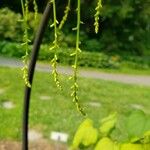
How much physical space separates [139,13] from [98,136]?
77.0 feet

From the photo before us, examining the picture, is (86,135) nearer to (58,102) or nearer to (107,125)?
(107,125)

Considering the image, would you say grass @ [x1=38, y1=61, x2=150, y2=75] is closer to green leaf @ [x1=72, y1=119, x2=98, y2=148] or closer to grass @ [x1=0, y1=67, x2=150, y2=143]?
grass @ [x1=0, y1=67, x2=150, y2=143]

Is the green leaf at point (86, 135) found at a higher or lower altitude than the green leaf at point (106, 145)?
lower

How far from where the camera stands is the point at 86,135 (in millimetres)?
1257

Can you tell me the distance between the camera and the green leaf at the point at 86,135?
1.24 m

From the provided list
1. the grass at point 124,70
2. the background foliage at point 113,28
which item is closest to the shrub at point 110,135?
the grass at point 124,70

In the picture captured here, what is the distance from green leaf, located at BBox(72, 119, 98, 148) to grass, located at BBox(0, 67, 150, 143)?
6232mm

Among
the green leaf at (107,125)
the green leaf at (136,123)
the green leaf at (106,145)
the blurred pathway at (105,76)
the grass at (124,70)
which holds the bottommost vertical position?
the grass at (124,70)

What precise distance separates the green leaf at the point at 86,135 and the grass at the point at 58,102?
6232mm

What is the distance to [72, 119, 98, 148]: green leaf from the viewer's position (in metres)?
1.24

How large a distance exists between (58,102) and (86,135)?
429 inches

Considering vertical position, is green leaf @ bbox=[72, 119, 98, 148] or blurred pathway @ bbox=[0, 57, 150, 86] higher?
green leaf @ bbox=[72, 119, 98, 148]

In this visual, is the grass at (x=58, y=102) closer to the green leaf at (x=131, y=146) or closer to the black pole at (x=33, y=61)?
the black pole at (x=33, y=61)

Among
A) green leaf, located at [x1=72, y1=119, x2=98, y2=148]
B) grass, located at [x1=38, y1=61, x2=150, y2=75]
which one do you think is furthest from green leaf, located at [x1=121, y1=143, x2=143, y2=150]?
grass, located at [x1=38, y1=61, x2=150, y2=75]
